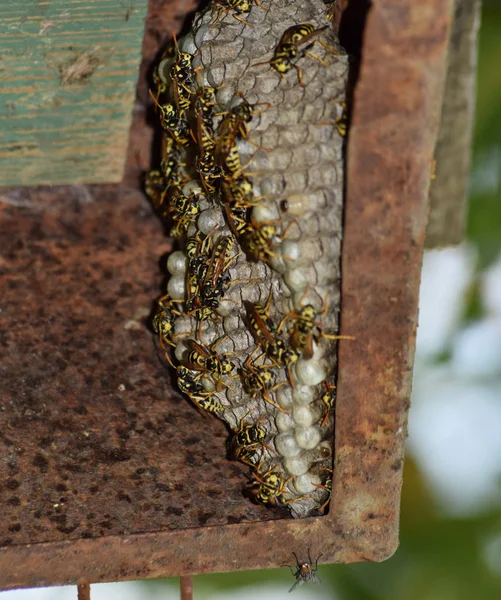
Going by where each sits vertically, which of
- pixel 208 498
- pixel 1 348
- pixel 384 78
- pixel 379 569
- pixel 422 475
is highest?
pixel 384 78

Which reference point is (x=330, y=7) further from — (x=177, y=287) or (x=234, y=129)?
(x=177, y=287)

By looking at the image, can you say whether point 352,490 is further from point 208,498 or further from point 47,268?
point 47,268

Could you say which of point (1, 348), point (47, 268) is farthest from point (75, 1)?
point (1, 348)

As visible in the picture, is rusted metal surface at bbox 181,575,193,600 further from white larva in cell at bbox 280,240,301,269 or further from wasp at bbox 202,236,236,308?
white larva in cell at bbox 280,240,301,269

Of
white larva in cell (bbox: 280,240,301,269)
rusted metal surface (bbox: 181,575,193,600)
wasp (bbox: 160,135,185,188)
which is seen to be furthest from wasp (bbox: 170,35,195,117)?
rusted metal surface (bbox: 181,575,193,600)

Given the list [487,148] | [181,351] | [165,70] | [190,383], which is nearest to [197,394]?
[190,383]

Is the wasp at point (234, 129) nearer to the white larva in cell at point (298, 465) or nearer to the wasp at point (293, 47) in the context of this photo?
the wasp at point (293, 47)
